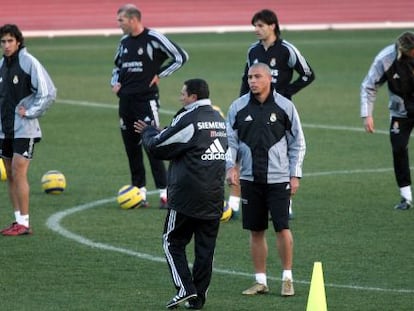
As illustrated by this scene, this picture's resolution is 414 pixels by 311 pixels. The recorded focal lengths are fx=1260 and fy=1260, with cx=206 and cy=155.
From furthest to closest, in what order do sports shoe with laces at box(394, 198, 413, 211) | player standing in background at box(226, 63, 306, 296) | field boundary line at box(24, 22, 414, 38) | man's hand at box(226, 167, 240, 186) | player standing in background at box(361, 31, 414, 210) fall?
field boundary line at box(24, 22, 414, 38) → sports shoe with laces at box(394, 198, 413, 211) → player standing in background at box(361, 31, 414, 210) → man's hand at box(226, 167, 240, 186) → player standing in background at box(226, 63, 306, 296)

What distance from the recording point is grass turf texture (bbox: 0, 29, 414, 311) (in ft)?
37.4

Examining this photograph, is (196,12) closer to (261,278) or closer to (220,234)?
(220,234)

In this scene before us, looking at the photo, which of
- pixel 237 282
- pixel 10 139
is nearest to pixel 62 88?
pixel 10 139

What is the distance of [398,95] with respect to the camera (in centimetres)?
1590

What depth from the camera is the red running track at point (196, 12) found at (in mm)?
49406

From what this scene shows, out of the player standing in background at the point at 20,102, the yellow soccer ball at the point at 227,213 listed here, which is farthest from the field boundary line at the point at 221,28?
the player standing in background at the point at 20,102

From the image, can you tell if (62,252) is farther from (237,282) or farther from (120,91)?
(120,91)

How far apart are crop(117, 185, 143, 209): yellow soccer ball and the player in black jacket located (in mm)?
5139

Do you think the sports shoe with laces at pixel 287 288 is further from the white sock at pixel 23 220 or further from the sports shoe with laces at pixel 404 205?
the sports shoe with laces at pixel 404 205

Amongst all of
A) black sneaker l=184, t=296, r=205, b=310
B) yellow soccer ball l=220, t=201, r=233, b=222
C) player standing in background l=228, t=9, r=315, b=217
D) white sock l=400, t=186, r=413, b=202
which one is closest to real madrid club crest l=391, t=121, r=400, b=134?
white sock l=400, t=186, r=413, b=202

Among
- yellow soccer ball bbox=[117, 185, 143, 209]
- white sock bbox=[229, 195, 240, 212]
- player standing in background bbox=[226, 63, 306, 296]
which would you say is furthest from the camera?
yellow soccer ball bbox=[117, 185, 143, 209]

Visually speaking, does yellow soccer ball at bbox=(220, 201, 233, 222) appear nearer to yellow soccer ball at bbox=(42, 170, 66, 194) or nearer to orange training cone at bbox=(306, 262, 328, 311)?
yellow soccer ball at bbox=(42, 170, 66, 194)

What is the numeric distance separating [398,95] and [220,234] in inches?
123

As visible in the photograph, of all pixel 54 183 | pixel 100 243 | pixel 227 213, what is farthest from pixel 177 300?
pixel 54 183
